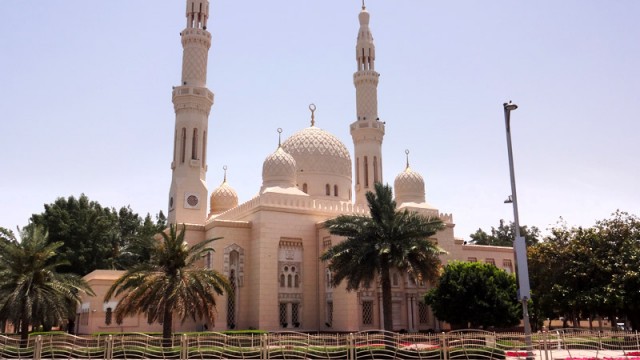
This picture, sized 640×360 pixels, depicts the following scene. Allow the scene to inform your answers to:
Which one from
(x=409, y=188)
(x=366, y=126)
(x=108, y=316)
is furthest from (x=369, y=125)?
(x=108, y=316)

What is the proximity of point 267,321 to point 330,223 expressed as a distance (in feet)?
27.3

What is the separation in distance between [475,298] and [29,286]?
18.9 m

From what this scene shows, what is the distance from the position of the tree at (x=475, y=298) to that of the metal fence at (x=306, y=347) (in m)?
5.16

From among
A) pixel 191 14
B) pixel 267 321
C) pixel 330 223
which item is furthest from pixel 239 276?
pixel 191 14

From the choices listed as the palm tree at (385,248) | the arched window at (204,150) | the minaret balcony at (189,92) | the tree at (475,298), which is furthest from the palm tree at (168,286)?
the minaret balcony at (189,92)

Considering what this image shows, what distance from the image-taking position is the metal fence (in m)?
17.4

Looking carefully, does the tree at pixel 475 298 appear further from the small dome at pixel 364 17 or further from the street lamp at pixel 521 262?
the small dome at pixel 364 17

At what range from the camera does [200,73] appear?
36.4m

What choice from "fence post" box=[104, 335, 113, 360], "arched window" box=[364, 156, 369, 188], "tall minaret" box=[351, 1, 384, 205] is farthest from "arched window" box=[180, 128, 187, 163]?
"fence post" box=[104, 335, 113, 360]

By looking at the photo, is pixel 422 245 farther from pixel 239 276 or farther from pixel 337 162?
pixel 337 162

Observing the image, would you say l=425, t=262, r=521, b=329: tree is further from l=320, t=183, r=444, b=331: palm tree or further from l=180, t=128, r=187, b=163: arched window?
l=180, t=128, r=187, b=163: arched window

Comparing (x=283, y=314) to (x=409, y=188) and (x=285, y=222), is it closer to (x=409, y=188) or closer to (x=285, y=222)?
(x=285, y=222)

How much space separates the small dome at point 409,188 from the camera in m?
37.3

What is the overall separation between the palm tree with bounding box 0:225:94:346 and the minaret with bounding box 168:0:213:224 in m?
11.6
